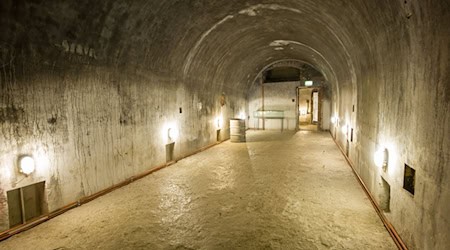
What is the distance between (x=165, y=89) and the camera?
8.32 m

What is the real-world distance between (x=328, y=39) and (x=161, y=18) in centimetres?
580

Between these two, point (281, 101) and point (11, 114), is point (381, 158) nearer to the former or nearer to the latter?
point (11, 114)

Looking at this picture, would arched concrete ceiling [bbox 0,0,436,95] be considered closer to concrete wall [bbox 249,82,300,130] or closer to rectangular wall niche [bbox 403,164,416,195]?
rectangular wall niche [bbox 403,164,416,195]

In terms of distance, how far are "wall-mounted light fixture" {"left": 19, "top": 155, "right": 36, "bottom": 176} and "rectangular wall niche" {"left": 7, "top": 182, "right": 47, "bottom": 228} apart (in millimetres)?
338

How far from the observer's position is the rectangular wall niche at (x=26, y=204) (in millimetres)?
4316

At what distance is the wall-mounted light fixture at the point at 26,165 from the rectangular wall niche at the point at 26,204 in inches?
13.3

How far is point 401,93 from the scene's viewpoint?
3869 mm

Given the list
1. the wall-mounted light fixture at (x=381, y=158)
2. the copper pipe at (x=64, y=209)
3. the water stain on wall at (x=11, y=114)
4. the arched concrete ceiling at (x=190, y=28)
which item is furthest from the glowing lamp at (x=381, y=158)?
the water stain on wall at (x=11, y=114)

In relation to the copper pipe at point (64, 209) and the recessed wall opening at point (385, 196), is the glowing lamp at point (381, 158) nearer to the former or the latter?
the recessed wall opening at point (385, 196)

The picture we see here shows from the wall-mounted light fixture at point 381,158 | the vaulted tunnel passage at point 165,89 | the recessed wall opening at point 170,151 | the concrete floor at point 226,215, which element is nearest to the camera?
the vaulted tunnel passage at point 165,89

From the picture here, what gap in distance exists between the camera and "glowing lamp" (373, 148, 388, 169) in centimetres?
457

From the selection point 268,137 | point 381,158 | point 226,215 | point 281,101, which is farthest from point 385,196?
point 281,101

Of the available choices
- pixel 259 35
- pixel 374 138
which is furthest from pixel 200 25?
pixel 374 138

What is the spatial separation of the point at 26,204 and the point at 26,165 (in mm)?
758
